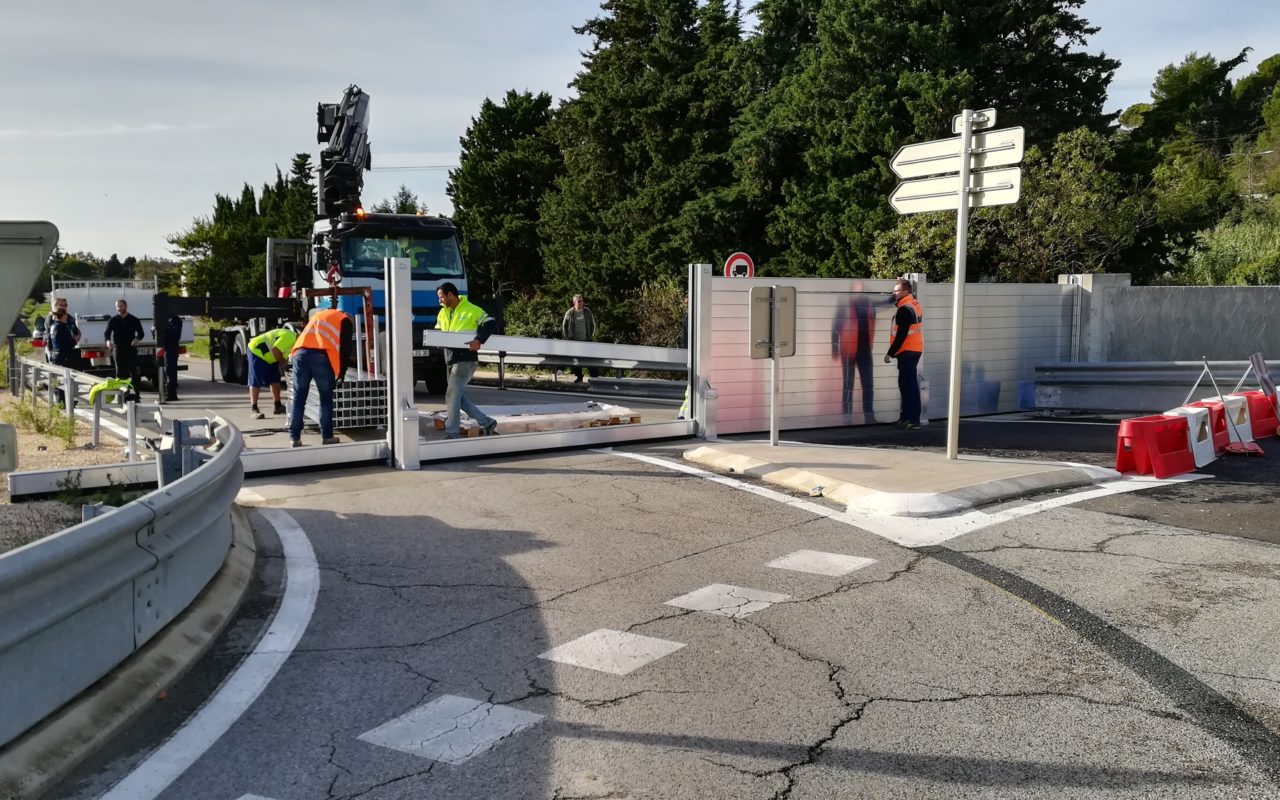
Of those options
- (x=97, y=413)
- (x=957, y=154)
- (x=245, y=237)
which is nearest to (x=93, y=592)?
(x=957, y=154)

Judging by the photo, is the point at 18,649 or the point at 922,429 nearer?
the point at 18,649

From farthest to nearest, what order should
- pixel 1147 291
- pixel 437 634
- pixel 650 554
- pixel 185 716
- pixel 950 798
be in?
1. pixel 1147 291
2. pixel 650 554
3. pixel 437 634
4. pixel 185 716
5. pixel 950 798

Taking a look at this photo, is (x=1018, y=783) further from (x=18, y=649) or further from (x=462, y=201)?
(x=462, y=201)

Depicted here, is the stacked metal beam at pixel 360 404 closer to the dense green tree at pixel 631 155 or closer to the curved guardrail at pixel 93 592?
the curved guardrail at pixel 93 592

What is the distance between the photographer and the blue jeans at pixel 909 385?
13992 millimetres

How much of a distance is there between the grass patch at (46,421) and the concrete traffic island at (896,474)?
8042mm

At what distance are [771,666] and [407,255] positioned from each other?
15002mm

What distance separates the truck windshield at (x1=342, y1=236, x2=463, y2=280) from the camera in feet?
59.3

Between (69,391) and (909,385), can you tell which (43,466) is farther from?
(909,385)

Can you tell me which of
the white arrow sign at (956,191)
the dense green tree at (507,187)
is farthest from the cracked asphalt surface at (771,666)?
the dense green tree at (507,187)

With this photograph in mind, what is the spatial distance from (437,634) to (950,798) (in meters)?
2.73

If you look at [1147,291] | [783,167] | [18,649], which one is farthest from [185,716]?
[783,167]

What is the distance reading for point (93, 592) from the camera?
156 inches

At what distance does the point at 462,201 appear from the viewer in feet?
148
